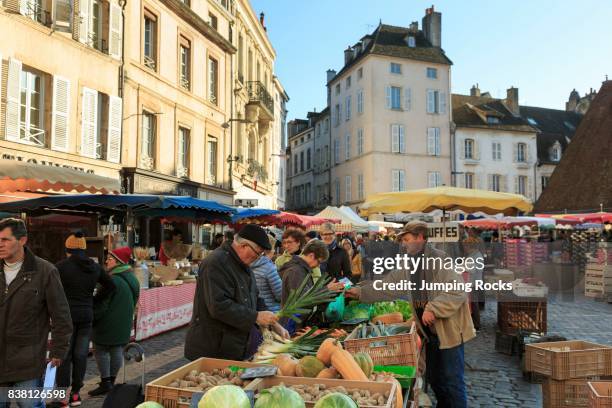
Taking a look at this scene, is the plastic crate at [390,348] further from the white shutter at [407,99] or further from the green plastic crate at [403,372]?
the white shutter at [407,99]

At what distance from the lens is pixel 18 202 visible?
341 inches

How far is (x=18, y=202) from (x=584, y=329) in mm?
10765

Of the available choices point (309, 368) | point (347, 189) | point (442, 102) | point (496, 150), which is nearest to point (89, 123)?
point (309, 368)

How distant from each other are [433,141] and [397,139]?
3031 mm

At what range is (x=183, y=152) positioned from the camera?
20.7 meters

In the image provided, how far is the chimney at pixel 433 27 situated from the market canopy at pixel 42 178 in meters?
A: 38.2

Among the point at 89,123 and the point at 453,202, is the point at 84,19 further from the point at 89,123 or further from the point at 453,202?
the point at 453,202

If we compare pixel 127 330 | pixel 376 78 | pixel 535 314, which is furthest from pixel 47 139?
pixel 376 78

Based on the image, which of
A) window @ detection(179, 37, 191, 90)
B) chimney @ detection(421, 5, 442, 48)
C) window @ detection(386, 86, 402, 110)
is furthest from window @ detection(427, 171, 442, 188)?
window @ detection(179, 37, 191, 90)

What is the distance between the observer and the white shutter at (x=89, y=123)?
1506cm

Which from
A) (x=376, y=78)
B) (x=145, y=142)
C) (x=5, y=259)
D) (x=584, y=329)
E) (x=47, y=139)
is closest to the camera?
(x=5, y=259)

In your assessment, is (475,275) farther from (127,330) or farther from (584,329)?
(127,330)

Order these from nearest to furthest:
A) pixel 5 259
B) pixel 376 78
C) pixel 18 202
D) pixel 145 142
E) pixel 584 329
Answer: pixel 5 259
pixel 18 202
pixel 584 329
pixel 145 142
pixel 376 78

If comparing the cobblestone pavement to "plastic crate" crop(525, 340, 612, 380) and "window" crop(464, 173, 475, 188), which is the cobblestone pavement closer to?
"plastic crate" crop(525, 340, 612, 380)
